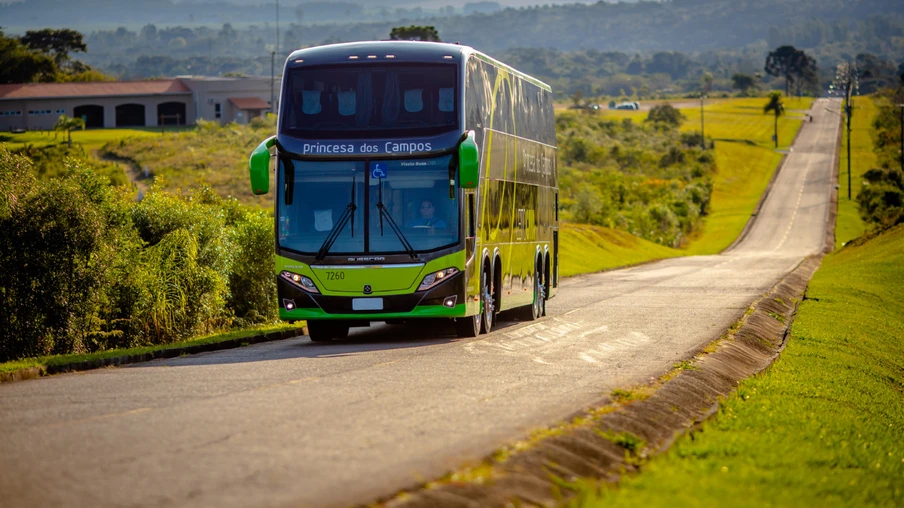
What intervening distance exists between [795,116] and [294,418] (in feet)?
624

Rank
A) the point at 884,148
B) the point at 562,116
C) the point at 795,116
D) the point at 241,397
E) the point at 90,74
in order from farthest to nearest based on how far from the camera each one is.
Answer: the point at 795,116, the point at 562,116, the point at 90,74, the point at 884,148, the point at 241,397

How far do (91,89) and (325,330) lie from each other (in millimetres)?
97370

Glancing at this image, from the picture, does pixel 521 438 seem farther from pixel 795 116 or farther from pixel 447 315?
pixel 795 116

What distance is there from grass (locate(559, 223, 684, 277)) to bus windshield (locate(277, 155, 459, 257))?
100ft

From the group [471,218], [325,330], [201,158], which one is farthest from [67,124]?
[471,218]

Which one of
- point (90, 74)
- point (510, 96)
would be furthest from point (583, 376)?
point (90, 74)

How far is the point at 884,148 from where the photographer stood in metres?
128

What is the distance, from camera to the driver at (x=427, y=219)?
19.7m

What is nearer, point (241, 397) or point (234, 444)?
point (234, 444)

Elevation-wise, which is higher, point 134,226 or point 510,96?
point 510,96

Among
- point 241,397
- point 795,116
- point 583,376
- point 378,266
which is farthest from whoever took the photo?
point 795,116

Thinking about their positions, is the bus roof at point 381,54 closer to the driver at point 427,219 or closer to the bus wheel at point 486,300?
the driver at point 427,219

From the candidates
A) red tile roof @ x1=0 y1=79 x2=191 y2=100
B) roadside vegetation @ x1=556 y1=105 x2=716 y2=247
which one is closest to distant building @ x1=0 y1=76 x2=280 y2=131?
red tile roof @ x1=0 y1=79 x2=191 y2=100

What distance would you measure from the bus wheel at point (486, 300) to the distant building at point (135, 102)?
8077 cm
